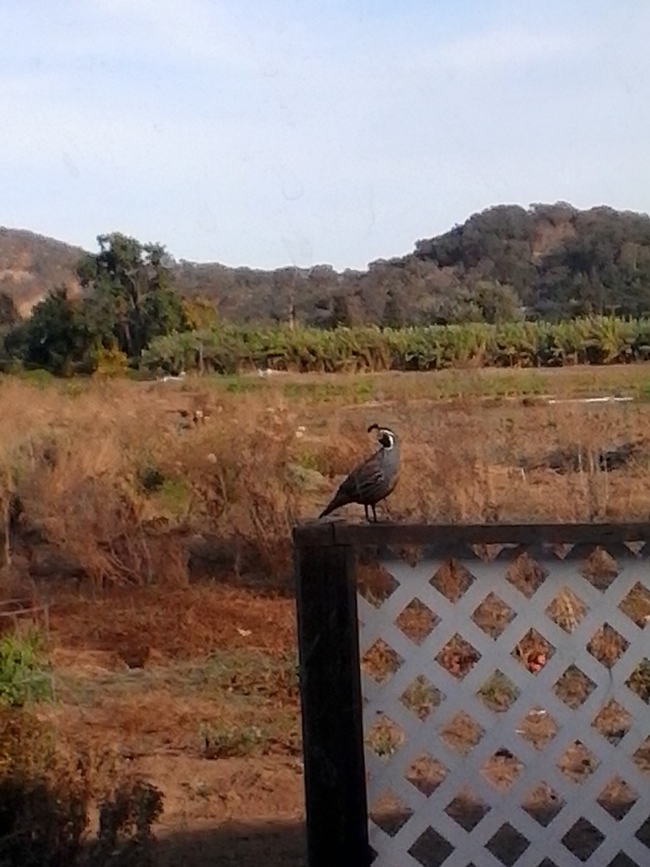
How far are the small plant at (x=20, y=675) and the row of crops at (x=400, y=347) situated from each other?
90.2ft

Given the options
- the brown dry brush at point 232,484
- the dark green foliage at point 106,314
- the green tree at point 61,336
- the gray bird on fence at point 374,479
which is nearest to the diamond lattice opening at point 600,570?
the gray bird on fence at point 374,479

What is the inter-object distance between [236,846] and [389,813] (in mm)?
1364

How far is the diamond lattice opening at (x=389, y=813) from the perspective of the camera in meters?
3.30

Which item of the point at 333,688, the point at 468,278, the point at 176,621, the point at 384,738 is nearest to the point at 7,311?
the point at 468,278

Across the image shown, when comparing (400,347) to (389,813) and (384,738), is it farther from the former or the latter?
(389,813)

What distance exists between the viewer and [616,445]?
1296 centimetres

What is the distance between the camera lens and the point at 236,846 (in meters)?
4.70

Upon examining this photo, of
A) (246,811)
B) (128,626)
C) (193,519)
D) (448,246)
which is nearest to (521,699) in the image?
(246,811)

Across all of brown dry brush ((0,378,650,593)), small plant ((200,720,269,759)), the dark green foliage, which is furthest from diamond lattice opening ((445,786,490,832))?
the dark green foliage

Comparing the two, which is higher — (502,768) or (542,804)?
(542,804)

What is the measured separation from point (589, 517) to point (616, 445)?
4.05 meters

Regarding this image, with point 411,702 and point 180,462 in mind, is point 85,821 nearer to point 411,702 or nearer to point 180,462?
point 411,702

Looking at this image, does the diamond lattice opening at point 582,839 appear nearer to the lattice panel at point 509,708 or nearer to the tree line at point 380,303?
the lattice panel at point 509,708

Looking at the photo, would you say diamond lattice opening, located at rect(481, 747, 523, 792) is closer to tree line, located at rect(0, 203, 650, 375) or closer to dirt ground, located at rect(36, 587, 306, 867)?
dirt ground, located at rect(36, 587, 306, 867)
